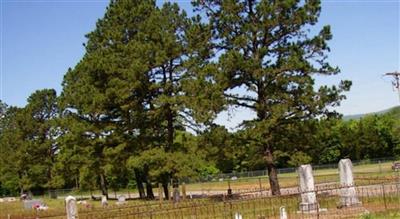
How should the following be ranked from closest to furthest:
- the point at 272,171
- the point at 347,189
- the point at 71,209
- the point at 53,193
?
the point at 71,209 < the point at 347,189 < the point at 272,171 < the point at 53,193

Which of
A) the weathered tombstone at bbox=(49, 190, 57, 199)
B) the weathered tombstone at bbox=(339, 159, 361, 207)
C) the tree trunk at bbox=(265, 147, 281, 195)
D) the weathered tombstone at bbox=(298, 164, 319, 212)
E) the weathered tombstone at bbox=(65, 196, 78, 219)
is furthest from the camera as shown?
the weathered tombstone at bbox=(49, 190, 57, 199)

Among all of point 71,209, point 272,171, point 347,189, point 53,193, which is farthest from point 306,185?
point 53,193

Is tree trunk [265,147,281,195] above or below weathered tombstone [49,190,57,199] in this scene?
above

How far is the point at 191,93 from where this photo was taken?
34250 millimetres

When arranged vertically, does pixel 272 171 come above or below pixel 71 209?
above

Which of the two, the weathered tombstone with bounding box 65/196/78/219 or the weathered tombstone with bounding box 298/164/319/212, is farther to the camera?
the weathered tombstone with bounding box 298/164/319/212

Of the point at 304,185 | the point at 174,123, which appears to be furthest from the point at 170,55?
the point at 304,185

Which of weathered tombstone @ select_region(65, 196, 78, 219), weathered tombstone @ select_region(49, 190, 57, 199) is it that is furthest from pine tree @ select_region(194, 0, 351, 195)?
weathered tombstone @ select_region(49, 190, 57, 199)

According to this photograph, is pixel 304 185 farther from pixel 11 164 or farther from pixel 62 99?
pixel 11 164

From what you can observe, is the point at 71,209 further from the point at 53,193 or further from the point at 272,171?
the point at 53,193

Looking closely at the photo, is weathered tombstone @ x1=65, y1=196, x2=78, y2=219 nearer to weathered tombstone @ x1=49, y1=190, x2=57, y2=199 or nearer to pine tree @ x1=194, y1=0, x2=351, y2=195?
pine tree @ x1=194, y1=0, x2=351, y2=195

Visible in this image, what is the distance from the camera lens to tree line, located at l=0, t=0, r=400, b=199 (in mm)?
30859

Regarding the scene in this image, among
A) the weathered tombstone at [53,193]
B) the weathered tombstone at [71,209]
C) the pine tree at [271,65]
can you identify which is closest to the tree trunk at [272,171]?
the pine tree at [271,65]

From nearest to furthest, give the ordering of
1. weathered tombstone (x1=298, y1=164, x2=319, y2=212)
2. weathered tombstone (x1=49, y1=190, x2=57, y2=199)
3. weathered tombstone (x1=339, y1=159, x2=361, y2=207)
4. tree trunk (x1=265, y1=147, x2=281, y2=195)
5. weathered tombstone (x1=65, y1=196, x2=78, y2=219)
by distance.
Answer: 1. weathered tombstone (x1=65, y1=196, x2=78, y2=219)
2. weathered tombstone (x1=298, y1=164, x2=319, y2=212)
3. weathered tombstone (x1=339, y1=159, x2=361, y2=207)
4. tree trunk (x1=265, y1=147, x2=281, y2=195)
5. weathered tombstone (x1=49, y1=190, x2=57, y2=199)
